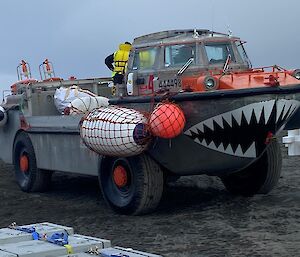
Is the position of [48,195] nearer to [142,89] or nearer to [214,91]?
[142,89]

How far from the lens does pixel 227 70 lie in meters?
7.36

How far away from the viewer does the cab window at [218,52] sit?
24.5ft

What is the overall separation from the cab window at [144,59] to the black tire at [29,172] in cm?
240

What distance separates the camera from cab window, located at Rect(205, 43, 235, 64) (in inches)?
294

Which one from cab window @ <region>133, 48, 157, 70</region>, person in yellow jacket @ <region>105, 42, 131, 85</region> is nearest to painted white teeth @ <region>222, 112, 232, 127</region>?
cab window @ <region>133, 48, 157, 70</region>

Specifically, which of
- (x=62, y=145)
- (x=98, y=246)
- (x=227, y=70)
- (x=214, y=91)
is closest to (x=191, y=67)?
(x=227, y=70)

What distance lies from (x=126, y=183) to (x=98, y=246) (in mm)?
3977

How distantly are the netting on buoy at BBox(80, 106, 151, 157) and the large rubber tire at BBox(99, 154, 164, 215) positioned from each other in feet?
0.99

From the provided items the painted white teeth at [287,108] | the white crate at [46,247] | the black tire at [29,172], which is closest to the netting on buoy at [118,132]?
the painted white teeth at [287,108]

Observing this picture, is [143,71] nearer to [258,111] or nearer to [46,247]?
[258,111]

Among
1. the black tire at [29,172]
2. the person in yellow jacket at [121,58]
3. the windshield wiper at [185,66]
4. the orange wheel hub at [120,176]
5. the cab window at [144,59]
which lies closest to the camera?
the windshield wiper at [185,66]

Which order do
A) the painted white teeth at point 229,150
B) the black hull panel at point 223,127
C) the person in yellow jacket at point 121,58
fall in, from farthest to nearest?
the person in yellow jacket at point 121,58
the painted white teeth at point 229,150
the black hull panel at point 223,127

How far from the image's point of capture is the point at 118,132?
262 inches

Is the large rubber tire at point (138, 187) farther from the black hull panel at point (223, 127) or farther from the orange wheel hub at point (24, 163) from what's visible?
the orange wheel hub at point (24, 163)
